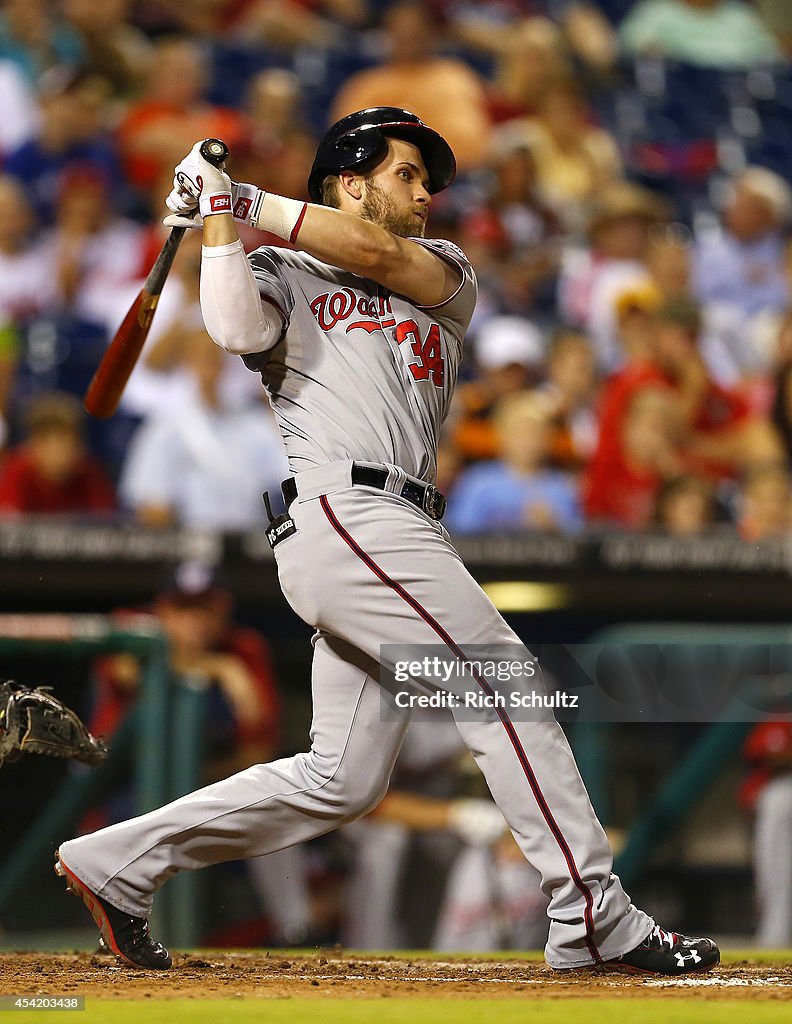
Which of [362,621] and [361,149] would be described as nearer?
[362,621]

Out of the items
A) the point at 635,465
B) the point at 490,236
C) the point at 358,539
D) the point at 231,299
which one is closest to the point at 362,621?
the point at 358,539

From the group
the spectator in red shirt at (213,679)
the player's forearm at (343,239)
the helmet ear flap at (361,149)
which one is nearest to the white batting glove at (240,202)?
the player's forearm at (343,239)

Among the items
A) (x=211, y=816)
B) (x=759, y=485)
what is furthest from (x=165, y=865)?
Answer: (x=759, y=485)

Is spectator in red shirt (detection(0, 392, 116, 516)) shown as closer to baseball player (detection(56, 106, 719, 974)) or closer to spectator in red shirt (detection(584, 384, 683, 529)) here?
spectator in red shirt (detection(584, 384, 683, 529))

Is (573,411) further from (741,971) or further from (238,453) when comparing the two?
(741,971)

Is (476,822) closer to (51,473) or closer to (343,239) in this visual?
(51,473)

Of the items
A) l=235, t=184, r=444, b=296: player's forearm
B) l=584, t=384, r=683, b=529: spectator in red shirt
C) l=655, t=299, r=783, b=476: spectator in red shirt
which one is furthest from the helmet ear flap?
l=655, t=299, r=783, b=476: spectator in red shirt

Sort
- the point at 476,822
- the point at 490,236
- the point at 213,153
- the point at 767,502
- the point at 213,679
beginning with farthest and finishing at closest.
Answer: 1. the point at 490,236
2. the point at 767,502
3. the point at 213,679
4. the point at 476,822
5. the point at 213,153
